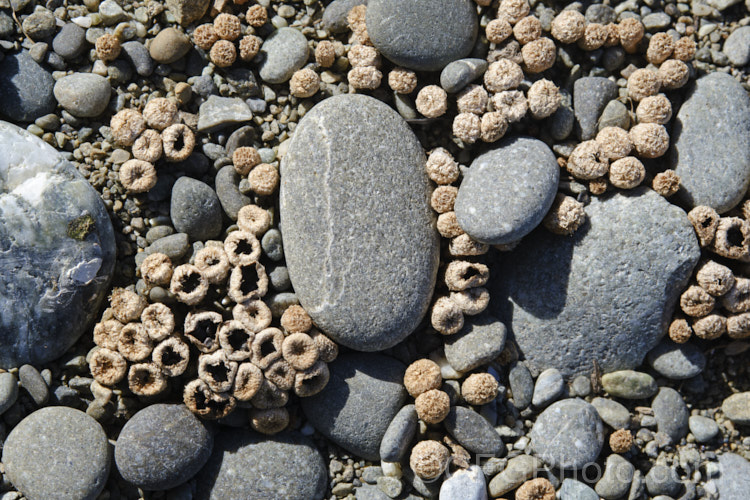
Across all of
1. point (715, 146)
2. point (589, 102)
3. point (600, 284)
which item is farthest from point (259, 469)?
point (715, 146)

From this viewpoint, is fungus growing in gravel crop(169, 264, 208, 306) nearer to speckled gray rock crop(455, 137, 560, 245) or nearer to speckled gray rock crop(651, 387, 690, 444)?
speckled gray rock crop(455, 137, 560, 245)

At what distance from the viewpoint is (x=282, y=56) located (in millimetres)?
3926

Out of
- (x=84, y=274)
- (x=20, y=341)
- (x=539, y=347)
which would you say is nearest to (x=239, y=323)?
(x=84, y=274)

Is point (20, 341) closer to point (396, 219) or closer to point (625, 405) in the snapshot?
point (396, 219)

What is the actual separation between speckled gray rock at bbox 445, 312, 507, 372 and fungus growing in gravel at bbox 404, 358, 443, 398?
0.44 feet

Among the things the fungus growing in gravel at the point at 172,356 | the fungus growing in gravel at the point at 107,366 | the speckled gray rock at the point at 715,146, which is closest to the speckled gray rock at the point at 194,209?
the fungus growing in gravel at the point at 172,356

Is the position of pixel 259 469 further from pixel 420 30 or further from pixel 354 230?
pixel 420 30

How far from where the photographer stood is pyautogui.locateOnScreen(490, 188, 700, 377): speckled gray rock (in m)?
3.78

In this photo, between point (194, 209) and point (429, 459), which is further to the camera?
point (194, 209)

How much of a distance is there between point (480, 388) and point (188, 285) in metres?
1.73

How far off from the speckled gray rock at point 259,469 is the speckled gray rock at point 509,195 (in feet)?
5.23

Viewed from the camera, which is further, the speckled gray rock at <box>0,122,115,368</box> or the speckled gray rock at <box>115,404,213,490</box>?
the speckled gray rock at <box>0,122,115,368</box>

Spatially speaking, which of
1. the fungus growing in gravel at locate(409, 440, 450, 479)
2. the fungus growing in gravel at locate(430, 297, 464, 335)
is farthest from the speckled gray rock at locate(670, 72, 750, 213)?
the fungus growing in gravel at locate(409, 440, 450, 479)

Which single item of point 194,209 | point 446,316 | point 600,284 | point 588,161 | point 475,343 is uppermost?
point 588,161
